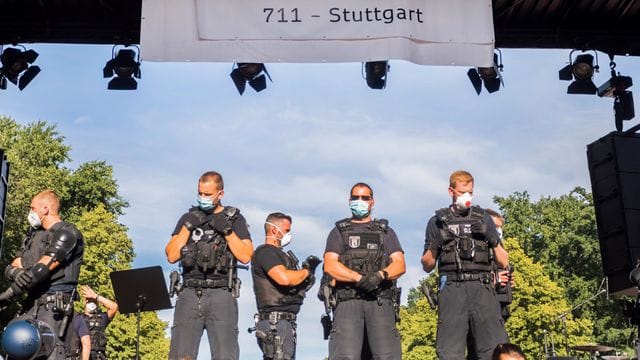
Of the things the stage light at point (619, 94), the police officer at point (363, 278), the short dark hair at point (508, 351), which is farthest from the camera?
the stage light at point (619, 94)

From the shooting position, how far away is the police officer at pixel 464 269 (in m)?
8.12

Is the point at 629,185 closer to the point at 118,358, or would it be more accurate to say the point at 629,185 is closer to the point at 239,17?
the point at 239,17

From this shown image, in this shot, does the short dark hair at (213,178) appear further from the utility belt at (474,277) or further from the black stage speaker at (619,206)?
the black stage speaker at (619,206)

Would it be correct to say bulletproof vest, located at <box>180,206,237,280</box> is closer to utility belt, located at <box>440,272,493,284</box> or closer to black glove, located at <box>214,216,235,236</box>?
black glove, located at <box>214,216,235,236</box>

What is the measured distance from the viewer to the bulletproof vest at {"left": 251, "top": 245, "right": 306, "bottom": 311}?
30.3 ft

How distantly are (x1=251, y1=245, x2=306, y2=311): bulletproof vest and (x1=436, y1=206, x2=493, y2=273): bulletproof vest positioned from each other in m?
1.89

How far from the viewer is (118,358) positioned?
3916 cm

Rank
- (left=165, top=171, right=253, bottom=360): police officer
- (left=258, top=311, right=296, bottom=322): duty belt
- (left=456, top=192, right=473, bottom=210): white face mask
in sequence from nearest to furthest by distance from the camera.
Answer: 1. (left=165, top=171, right=253, bottom=360): police officer
2. (left=456, top=192, right=473, bottom=210): white face mask
3. (left=258, top=311, right=296, bottom=322): duty belt

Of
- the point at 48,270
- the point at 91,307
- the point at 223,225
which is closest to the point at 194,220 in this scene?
the point at 223,225

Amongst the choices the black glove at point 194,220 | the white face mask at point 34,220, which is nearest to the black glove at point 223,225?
the black glove at point 194,220

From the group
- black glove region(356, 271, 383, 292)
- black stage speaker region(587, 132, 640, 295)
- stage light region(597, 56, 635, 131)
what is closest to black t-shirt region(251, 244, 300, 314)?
black glove region(356, 271, 383, 292)

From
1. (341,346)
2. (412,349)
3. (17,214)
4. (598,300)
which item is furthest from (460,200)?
(412,349)

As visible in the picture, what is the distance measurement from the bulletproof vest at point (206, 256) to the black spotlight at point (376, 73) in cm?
438

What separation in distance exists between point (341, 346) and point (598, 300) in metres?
47.2
